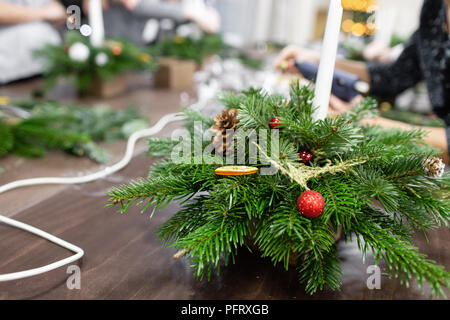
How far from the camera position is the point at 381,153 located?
352mm

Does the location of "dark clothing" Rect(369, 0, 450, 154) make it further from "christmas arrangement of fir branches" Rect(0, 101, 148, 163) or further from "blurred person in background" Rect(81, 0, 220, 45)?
"blurred person in background" Rect(81, 0, 220, 45)

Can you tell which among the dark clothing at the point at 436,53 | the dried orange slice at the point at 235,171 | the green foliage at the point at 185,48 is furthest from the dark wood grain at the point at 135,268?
the green foliage at the point at 185,48

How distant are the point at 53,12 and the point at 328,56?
1.51m

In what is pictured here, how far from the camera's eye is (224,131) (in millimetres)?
392

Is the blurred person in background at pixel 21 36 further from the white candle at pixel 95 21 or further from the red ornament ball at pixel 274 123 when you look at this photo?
the red ornament ball at pixel 274 123

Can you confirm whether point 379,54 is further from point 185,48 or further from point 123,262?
point 123,262

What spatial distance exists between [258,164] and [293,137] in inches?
2.1

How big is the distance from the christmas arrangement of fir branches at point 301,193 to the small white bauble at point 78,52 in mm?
854

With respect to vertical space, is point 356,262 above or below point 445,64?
below

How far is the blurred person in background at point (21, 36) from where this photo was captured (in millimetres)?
1282

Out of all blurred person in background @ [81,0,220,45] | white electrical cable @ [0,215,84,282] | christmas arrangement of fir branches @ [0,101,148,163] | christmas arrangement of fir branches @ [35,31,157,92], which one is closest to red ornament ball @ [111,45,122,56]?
christmas arrangement of fir branches @ [35,31,157,92]
